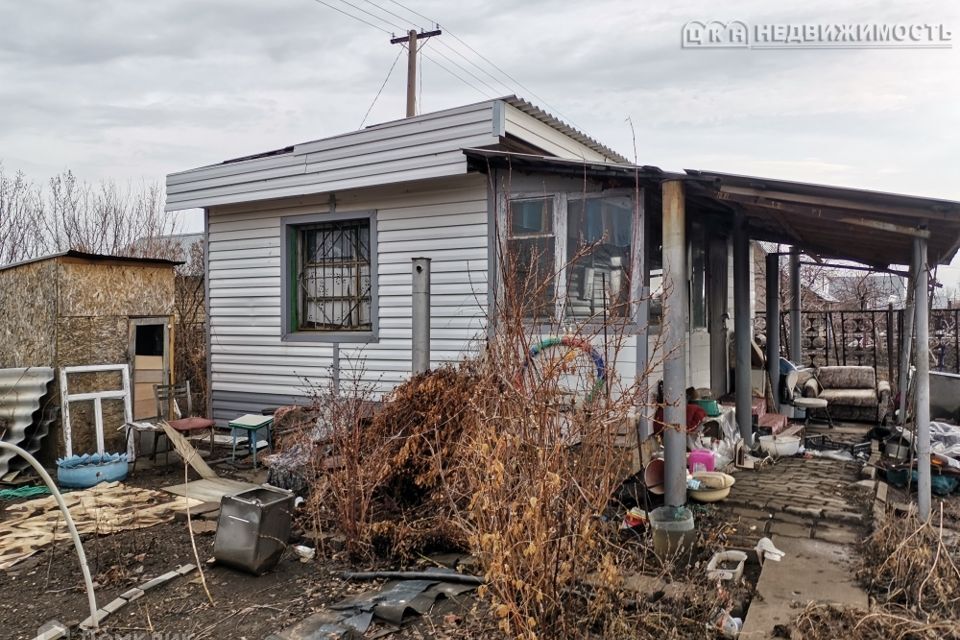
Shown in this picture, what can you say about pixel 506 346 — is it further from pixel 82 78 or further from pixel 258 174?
pixel 82 78

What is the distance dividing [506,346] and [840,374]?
9028 mm

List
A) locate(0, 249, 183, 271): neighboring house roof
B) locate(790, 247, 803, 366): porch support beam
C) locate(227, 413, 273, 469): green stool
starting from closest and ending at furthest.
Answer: locate(227, 413, 273, 469): green stool → locate(0, 249, 183, 271): neighboring house roof → locate(790, 247, 803, 366): porch support beam

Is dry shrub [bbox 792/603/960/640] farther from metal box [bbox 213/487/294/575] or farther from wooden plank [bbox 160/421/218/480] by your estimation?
wooden plank [bbox 160/421/218/480]

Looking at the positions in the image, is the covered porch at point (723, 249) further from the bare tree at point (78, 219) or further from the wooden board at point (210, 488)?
the bare tree at point (78, 219)

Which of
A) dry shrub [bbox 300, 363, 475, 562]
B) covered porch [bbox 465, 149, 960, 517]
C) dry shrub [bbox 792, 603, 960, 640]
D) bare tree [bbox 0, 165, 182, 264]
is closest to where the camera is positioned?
dry shrub [bbox 792, 603, 960, 640]

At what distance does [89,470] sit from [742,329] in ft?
25.9

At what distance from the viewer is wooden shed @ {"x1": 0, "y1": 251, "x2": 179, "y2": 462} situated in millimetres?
7469

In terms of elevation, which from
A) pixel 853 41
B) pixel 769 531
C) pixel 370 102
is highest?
pixel 370 102

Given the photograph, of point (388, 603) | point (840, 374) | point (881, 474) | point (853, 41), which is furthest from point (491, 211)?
point (840, 374)

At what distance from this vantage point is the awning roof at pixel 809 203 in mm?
4645

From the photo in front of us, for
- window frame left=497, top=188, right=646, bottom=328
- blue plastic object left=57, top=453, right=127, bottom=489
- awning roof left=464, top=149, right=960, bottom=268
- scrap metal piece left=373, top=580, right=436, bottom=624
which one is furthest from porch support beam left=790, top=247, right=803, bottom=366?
blue plastic object left=57, top=453, right=127, bottom=489

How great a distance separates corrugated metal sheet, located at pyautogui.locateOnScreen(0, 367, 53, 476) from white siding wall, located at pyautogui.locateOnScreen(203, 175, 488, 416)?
2.41 meters

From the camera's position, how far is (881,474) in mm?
6848

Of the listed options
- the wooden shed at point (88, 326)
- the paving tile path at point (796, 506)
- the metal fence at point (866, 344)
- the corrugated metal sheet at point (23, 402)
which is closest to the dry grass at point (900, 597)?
the paving tile path at point (796, 506)
